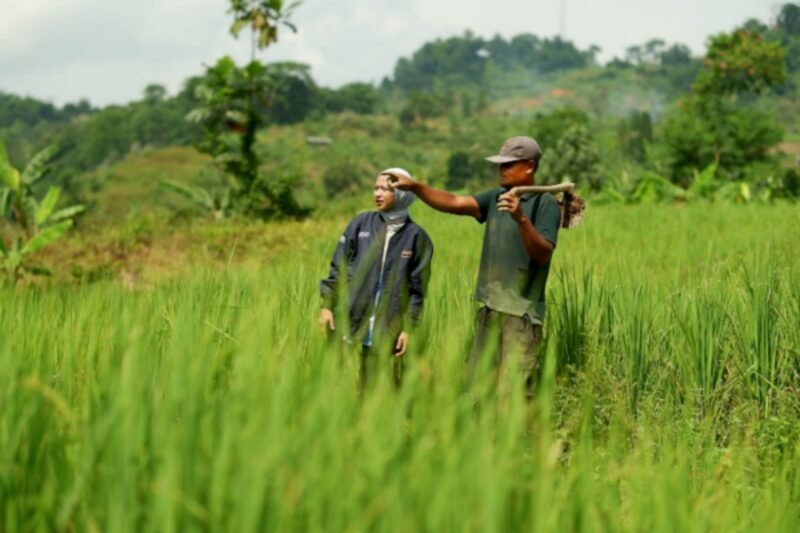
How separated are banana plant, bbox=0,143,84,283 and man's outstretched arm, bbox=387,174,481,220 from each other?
5.96m

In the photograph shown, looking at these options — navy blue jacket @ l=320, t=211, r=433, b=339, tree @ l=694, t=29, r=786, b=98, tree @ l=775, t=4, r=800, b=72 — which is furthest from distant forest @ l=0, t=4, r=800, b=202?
navy blue jacket @ l=320, t=211, r=433, b=339

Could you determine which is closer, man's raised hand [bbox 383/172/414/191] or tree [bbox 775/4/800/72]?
man's raised hand [bbox 383/172/414/191]

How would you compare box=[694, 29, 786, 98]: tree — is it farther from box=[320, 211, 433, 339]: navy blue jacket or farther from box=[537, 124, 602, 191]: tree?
box=[320, 211, 433, 339]: navy blue jacket

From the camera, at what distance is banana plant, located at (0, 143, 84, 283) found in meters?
9.80

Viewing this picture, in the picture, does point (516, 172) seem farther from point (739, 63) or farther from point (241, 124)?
point (739, 63)

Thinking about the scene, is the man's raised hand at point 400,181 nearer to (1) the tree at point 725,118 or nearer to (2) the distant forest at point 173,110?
(1) the tree at point 725,118

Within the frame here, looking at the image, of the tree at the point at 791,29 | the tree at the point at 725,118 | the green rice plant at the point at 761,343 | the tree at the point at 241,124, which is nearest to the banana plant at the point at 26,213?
the tree at the point at 241,124

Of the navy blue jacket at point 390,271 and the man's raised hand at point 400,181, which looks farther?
the navy blue jacket at point 390,271

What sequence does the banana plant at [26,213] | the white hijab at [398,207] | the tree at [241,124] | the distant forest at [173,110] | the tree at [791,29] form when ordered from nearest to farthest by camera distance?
the white hijab at [398,207]
the banana plant at [26,213]
the tree at [241,124]
the distant forest at [173,110]
the tree at [791,29]

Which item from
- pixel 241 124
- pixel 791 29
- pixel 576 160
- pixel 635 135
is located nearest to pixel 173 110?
pixel 635 135

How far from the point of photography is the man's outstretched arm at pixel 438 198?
12.2 feet

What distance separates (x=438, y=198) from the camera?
376 centimetres

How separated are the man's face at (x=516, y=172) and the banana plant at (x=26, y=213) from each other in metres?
6.17

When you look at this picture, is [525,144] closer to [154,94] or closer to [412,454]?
[412,454]
